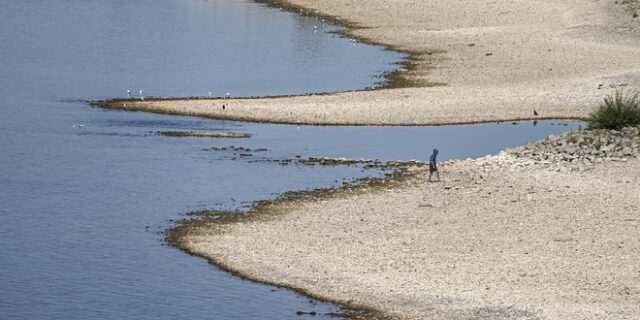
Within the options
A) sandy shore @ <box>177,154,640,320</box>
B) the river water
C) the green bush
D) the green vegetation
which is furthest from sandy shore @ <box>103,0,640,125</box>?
sandy shore @ <box>177,154,640,320</box>

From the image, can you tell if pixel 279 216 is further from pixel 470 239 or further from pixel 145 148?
pixel 145 148

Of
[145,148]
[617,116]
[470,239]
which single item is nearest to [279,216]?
[470,239]

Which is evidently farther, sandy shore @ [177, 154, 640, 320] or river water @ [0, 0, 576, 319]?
river water @ [0, 0, 576, 319]

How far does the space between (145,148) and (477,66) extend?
25.5 m

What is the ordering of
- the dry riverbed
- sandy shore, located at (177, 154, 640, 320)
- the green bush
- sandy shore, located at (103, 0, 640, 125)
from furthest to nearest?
1. sandy shore, located at (103, 0, 640, 125)
2. the green bush
3. the dry riverbed
4. sandy shore, located at (177, 154, 640, 320)

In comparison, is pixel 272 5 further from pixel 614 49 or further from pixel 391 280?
pixel 391 280

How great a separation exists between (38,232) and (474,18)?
5798cm

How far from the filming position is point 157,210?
48938mm

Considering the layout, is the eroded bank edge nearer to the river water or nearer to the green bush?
the river water

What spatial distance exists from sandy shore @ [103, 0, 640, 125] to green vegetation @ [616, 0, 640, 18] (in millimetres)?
620

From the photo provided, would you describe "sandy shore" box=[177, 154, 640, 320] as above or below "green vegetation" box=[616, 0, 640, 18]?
below

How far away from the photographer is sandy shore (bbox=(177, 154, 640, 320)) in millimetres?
37781

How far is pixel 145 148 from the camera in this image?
193 ft

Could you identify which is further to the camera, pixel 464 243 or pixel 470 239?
pixel 470 239
